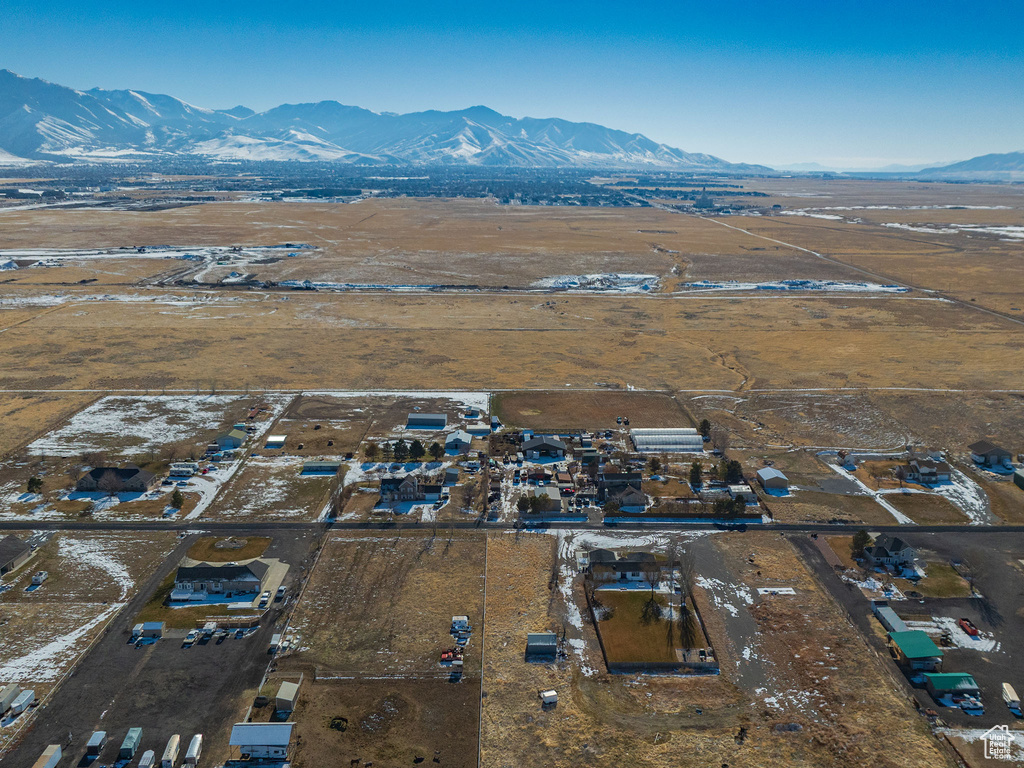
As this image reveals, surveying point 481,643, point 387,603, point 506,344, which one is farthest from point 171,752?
point 506,344

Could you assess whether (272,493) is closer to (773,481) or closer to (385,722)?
(385,722)

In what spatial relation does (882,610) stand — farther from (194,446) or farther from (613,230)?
(613,230)

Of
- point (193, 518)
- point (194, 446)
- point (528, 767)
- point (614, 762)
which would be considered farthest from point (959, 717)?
point (194, 446)

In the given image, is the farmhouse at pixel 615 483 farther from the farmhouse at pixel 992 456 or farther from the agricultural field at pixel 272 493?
the farmhouse at pixel 992 456

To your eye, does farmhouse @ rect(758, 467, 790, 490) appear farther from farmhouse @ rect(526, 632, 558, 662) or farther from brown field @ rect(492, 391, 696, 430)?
farmhouse @ rect(526, 632, 558, 662)

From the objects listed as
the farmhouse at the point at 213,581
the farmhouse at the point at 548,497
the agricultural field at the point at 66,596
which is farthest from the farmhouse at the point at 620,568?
the agricultural field at the point at 66,596

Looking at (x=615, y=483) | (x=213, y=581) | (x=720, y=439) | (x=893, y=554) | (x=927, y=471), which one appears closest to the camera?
(x=213, y=581)
